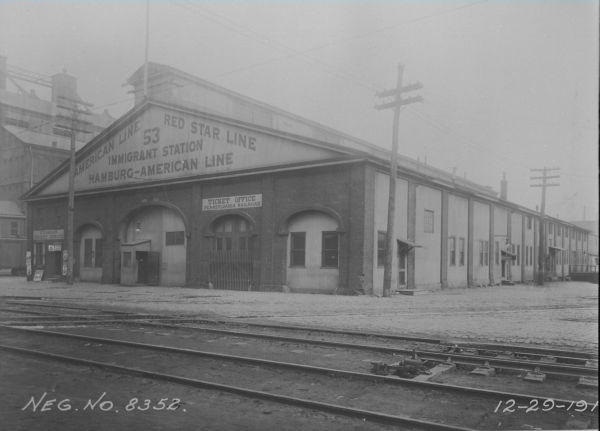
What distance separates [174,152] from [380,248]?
511 inches

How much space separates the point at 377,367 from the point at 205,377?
2265 mm

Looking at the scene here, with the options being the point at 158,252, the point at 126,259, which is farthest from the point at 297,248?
the point at 126,259

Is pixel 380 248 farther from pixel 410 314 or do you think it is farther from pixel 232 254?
pixel 410 314

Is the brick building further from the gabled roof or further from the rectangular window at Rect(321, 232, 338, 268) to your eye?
the gabled roof

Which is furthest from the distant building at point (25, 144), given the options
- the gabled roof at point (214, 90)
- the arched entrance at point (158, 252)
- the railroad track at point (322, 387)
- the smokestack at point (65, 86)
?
the railroad track at point (322, 387)

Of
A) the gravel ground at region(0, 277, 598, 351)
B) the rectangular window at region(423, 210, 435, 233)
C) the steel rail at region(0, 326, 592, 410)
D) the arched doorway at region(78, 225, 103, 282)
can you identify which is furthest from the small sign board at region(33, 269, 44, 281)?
the steel rail at region(0, 326, 592, 410)

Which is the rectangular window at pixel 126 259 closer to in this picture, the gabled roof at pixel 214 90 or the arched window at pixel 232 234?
the arched window at pixel 232 234

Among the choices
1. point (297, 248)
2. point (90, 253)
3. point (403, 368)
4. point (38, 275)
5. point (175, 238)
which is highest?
point (175, 238)

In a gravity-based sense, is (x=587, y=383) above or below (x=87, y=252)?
below

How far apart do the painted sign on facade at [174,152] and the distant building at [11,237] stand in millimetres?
16202

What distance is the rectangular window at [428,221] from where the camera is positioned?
26734mm

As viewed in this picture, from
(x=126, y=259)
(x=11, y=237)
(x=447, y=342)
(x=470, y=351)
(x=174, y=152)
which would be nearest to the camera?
(x=470, y=351)

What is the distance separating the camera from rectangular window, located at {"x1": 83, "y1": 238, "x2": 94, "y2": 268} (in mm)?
33106

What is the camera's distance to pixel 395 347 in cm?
895
